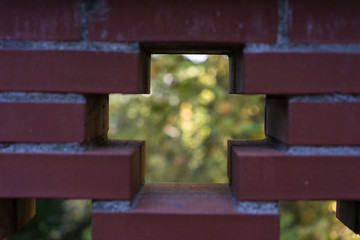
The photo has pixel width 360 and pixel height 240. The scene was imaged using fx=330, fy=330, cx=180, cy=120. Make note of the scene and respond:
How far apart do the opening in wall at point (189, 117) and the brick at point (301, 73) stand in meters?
2.28

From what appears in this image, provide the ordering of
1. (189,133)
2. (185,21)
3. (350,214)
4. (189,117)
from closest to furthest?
(185,21), (350,214), (189,117), (189,133)

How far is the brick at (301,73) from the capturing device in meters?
0.87

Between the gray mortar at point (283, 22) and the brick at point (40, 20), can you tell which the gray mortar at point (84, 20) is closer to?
the brick at point (40, 20)

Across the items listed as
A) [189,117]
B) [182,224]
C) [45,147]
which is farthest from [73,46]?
[189,117]

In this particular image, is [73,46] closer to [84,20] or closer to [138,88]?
[84,20]

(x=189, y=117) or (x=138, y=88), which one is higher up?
(x=138, y=88)

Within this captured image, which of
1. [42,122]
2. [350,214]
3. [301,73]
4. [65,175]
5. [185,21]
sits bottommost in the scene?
[350,214]

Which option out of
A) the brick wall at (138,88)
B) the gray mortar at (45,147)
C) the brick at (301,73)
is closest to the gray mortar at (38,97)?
the brick wall at (138,88)

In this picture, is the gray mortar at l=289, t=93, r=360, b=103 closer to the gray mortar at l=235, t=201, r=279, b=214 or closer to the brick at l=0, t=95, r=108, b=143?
the gray mortar at l=235, t=201, r=279, b=214

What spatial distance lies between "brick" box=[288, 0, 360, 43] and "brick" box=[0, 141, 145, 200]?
0.56 metres

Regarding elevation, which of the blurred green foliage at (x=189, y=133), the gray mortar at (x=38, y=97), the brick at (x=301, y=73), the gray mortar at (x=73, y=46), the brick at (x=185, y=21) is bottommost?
the blurred green foliage at (x=189, y=133)

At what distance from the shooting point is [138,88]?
2.89 ft

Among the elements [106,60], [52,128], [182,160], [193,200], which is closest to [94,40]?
[106,60]

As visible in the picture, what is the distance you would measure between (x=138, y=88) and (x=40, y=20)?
31cm
